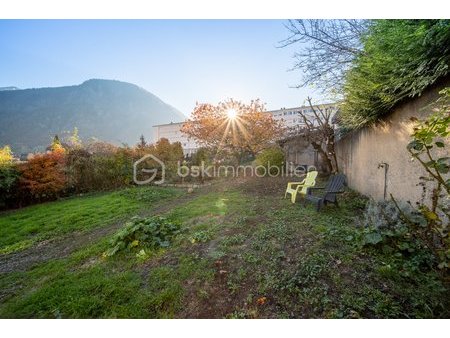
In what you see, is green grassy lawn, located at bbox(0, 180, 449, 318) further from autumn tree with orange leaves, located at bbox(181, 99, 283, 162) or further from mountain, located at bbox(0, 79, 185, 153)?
mountain, located at bbox(0, 79, 185, 153)

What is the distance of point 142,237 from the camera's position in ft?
12.9

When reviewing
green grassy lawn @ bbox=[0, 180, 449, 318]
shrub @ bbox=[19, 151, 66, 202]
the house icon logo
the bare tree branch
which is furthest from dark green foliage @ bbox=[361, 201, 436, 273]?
shrub @ bbox=[19, 151, 66, 202]

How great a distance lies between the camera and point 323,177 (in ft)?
34.5

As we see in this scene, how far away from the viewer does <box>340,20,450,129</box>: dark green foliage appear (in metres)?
2.48

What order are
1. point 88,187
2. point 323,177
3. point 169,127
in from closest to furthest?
point 323,177, point 88,187, point 169,127

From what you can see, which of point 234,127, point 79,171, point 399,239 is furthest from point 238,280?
point 234,127

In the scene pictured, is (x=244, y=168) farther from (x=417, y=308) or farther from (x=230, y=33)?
(x=417, y=308)

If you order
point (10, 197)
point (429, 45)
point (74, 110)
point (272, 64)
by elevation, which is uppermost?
point (74, 110)

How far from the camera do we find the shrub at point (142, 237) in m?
3.81

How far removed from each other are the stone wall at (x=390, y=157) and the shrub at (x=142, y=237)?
12.7ft

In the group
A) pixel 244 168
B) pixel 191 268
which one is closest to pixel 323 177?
pixel 244 168

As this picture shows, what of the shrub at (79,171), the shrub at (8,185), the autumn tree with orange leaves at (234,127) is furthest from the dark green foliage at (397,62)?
the shrub at (8,185)

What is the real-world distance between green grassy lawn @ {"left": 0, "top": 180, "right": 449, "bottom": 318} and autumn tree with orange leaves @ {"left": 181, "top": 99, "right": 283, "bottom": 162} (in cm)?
1069
